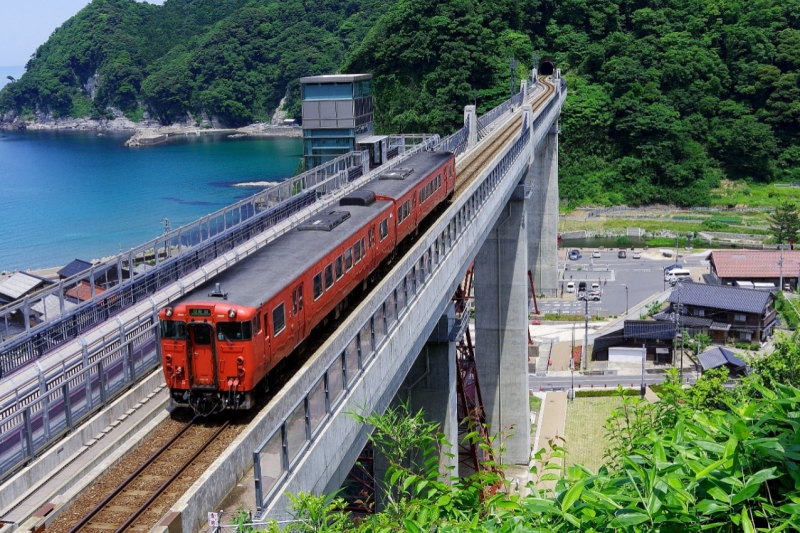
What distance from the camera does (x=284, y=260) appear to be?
1603 centimetres

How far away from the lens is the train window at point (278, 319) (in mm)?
14297

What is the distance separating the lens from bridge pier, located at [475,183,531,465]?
34.2m

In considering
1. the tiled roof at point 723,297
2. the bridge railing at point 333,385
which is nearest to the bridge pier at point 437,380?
the bridge railing at point 333,385

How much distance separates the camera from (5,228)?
8575 centimetres

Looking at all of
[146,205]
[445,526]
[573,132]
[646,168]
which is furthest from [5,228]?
[445,526]

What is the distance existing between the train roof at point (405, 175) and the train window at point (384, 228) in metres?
0.91

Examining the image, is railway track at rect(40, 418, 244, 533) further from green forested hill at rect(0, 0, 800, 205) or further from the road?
green forested hill at rect(0, 0, 800, 205)

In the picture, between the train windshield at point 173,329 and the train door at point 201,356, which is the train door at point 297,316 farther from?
the train windshield at point 173,329

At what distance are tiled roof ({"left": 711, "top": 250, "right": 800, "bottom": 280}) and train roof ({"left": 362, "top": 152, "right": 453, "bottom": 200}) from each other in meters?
30.3

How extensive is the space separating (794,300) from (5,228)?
7109cm

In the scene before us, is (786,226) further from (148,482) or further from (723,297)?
(148,482)

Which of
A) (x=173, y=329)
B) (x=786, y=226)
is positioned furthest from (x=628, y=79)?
(x=173, y=329)

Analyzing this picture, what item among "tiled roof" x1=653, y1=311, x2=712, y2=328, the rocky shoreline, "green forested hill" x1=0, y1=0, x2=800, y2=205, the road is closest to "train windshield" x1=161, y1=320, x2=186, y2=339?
the road

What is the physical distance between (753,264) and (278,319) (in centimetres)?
4579
